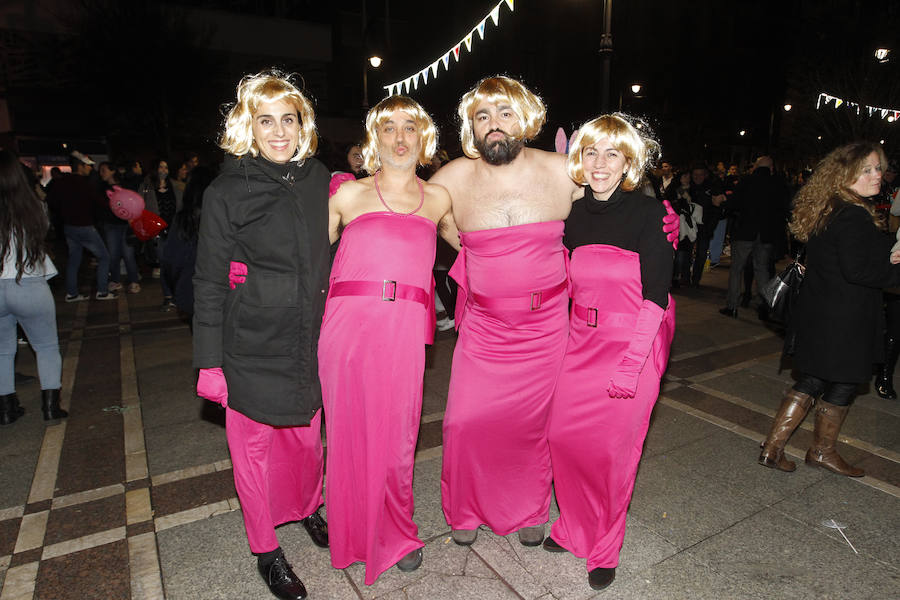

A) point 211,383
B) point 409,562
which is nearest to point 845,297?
point 409,562

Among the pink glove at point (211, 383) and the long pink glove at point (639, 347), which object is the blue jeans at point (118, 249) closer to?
the pink glove at point (211, 383)

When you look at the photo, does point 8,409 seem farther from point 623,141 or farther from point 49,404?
point 623,141

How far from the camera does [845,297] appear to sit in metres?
3.33

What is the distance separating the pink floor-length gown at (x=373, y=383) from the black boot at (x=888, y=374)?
4.58 metres

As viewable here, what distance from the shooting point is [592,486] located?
2.61 meters

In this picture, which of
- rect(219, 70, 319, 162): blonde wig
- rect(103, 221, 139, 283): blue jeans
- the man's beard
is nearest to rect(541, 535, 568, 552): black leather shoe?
the man's beard

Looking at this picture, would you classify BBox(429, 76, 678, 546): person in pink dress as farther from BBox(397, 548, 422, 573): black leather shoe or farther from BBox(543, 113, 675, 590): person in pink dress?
BBox(397, 548, 422, 573): black leather shoe

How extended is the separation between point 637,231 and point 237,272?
5.47 feet

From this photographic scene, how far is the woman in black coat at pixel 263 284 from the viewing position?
88.9 inches

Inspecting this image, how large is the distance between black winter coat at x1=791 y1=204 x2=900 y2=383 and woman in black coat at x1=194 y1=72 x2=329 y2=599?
291 centimetres

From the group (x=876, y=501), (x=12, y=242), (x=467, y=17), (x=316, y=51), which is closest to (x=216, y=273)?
(x=12, y=242)

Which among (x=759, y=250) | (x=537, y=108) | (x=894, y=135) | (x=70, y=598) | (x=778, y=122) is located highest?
(x=778, y=122)

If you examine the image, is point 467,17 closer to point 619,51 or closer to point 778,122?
point 619,51

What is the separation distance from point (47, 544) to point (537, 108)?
3.28 meters
